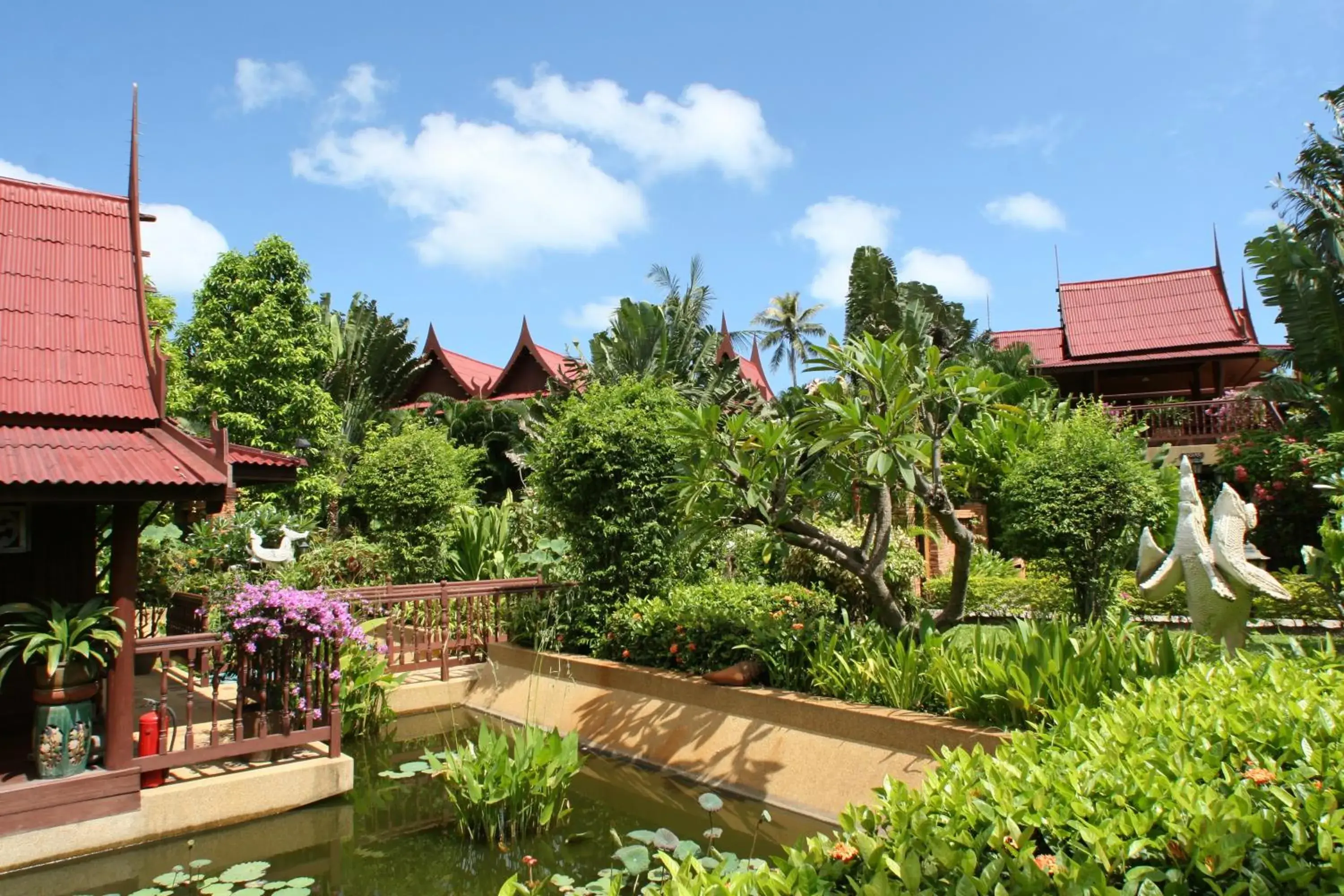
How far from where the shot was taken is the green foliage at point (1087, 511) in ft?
29.9

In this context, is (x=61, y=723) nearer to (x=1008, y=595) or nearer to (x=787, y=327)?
(x=1008, y=595)

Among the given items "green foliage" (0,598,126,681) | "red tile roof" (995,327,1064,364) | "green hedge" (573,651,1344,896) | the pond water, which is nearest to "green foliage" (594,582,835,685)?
the pond water

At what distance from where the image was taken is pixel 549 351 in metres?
26.5

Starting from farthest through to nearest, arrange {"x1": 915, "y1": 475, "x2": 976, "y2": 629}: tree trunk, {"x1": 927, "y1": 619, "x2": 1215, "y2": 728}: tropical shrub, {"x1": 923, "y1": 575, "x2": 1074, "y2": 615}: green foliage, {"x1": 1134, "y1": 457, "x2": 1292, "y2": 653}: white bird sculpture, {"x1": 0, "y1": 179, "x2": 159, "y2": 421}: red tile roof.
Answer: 1. {"x1": 923, "y1": 575, "x2": 1074, "y2": 615}: green foliage
2. {"x1": 915, "y1": 475, "x2": 976, "y2": 629}: tree trunk
3. {"x1": 0, "y1": 179, "x2": 159, "y2": 421}: red tile roof
4. {"x1": 1134, "y1": 457, "x2": 1292, "y2": 653}: white bird sculpture
5. {"x1": 927, "y1": 619, "x2": 1215, "y2": 728}: tropical shrub

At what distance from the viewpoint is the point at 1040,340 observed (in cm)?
2703

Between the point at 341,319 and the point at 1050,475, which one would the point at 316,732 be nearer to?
the point at 1050,475

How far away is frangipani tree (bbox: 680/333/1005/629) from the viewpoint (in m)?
5.98

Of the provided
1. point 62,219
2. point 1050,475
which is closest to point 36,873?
point 62,219

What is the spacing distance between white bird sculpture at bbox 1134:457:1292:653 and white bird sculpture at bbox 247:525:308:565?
906cm

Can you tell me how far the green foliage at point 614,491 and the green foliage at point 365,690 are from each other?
2.21 meters

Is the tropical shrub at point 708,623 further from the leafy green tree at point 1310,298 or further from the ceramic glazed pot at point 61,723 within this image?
the leafy green tree at point 1310,298

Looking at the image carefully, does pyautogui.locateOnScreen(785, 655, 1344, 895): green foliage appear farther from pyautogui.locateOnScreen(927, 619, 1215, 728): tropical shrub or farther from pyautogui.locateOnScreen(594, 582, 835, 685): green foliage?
pyautogui.locateOnScreen(594, 582, 835, 685): green foliage

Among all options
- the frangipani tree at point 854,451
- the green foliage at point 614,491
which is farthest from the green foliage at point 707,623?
the frangipani tree at point 854,451

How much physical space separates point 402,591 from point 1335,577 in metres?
9.50
